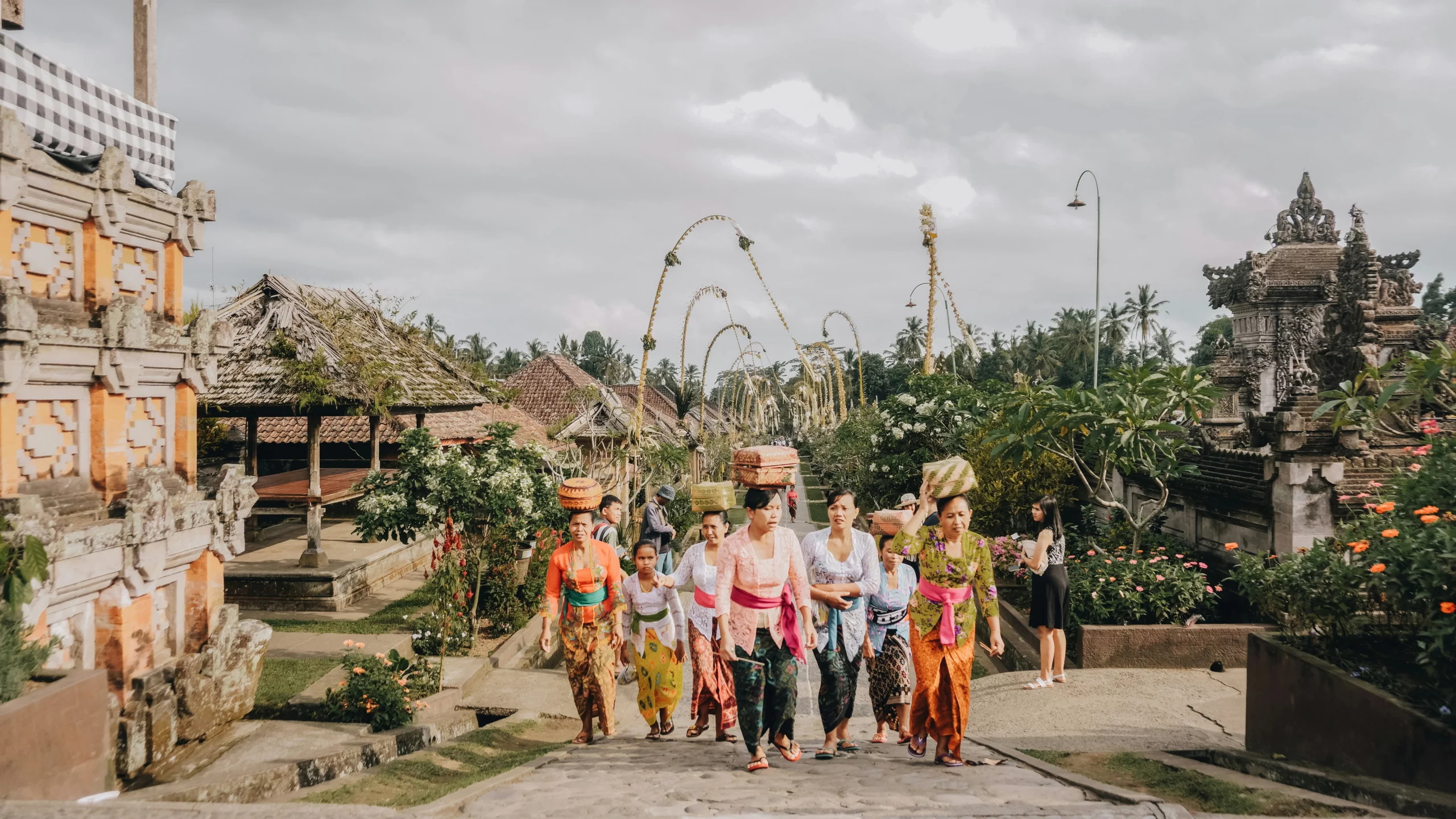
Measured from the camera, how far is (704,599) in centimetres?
614

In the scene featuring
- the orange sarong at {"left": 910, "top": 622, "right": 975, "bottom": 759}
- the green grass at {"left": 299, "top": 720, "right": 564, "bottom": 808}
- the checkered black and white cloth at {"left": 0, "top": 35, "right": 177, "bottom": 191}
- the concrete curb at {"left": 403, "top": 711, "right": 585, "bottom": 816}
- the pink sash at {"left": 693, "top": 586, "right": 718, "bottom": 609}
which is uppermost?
the checkered black and white cloth at {"left": 0, "top": 35, "right": 177, "bottom": 191}

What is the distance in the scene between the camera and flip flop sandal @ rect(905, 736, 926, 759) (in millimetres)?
5664

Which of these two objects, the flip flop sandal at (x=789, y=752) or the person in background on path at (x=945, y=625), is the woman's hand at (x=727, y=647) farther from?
the person in background on path at (x=945, y=625)

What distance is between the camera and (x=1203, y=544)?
36.1 ft

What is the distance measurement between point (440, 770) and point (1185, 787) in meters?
4.78

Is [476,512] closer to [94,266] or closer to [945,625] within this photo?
[94,266]

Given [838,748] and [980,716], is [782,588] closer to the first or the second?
[838,748]

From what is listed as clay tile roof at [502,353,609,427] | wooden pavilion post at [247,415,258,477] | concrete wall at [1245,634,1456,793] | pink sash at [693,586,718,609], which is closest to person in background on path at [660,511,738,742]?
pink sash at [693,586,718,609]

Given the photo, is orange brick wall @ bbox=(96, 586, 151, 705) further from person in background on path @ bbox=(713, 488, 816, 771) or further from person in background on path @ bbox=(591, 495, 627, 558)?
person in background on path @ bbox=(713, 488, 816, 771)

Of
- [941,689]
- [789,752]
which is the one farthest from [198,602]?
[941,689]

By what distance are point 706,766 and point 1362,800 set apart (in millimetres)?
3394

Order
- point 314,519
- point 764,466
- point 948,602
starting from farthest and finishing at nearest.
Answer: point 314,519 → point 948,602 → point 764,466

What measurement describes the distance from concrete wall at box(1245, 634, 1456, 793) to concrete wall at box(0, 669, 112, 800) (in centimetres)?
709

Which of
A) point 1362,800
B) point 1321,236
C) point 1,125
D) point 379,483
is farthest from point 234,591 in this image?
point 1321,236
